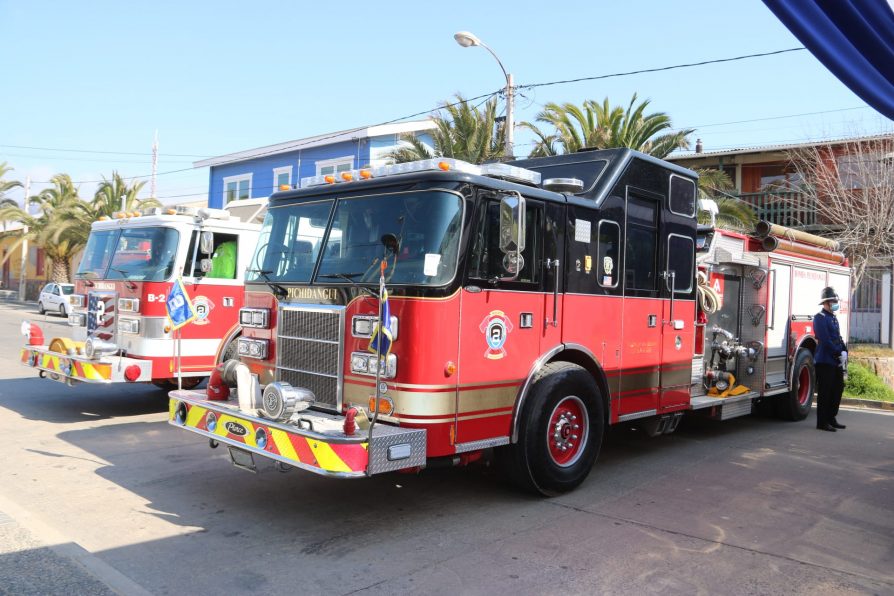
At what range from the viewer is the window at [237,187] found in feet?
104

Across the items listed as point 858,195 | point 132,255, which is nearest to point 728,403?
point 132,255

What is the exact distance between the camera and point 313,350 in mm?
5730

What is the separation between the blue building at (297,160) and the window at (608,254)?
698 inches

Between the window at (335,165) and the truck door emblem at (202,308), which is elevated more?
the window at (335,165)

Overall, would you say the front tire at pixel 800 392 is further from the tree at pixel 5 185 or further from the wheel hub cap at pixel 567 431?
the tree at pixel 5 185

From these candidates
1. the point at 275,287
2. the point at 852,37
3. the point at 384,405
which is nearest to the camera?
the point at 852,37

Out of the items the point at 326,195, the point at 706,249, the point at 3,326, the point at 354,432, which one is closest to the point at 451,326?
the point at 354,432

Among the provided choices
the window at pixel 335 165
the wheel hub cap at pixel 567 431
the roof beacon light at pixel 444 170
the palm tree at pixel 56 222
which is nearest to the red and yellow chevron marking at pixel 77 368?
the roof beacon light at pixel 444 170

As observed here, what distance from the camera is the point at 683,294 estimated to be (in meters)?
7.71

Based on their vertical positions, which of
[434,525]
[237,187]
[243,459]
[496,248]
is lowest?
[434,525]

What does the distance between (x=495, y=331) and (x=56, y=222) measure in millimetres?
32801

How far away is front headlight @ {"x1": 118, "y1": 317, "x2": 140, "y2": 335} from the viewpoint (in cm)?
913

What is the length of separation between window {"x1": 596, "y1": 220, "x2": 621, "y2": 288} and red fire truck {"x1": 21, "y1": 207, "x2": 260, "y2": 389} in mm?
4746

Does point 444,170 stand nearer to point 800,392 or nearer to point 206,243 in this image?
point 206,243
